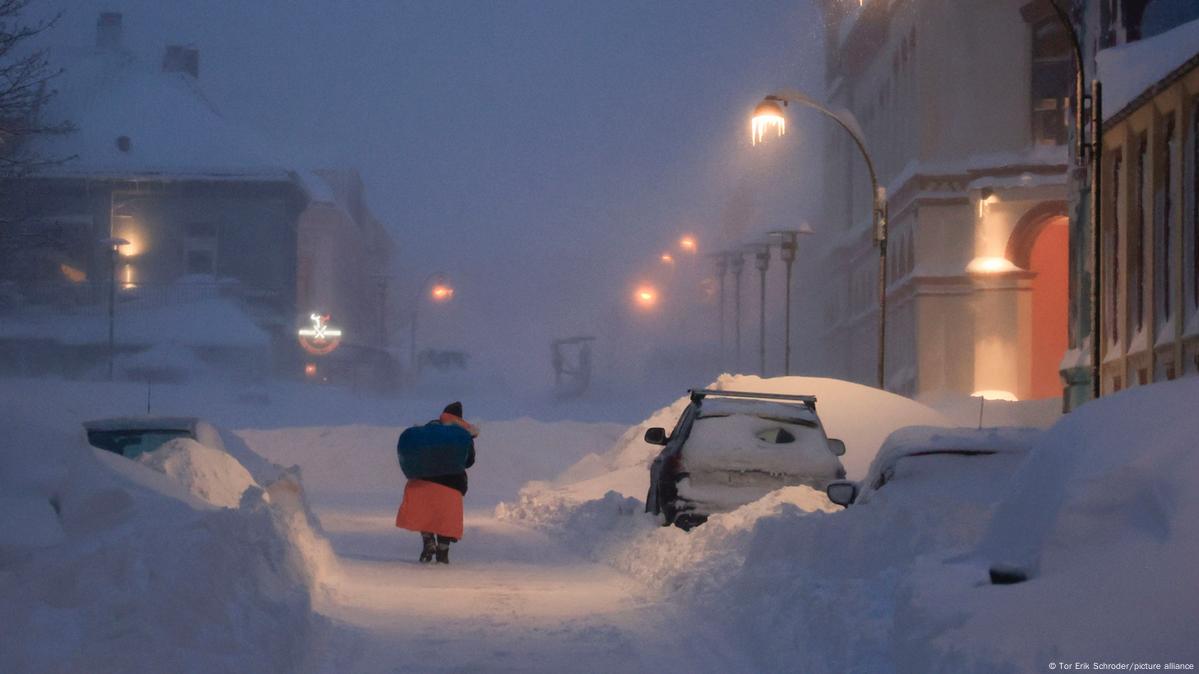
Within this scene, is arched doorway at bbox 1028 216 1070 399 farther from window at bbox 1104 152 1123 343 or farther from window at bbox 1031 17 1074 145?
window at bbox 1104 152 1123 343

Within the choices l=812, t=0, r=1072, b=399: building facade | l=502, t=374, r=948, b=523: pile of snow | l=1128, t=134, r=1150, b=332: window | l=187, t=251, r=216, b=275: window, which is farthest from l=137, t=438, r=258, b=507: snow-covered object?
l=187, t=251, r=216, b=275: window

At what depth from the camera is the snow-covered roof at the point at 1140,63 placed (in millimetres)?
19234

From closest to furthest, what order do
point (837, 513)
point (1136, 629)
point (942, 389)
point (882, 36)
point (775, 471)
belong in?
point (1136, 629) < point (837, 513) < point (775, 471) < point (942, 389) < point (882, 36)

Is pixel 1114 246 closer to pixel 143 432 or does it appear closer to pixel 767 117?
pixel 767 117

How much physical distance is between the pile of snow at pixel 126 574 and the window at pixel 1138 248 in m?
14.9

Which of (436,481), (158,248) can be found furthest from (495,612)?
(158,248)

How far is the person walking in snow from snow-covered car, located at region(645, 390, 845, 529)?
2268mm

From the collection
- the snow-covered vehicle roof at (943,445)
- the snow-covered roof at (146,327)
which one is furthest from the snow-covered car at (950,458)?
the snow-covered roof at (146,327)

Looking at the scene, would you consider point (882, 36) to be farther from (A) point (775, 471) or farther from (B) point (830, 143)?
(A) point (775, 471)

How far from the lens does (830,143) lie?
60.0 metres

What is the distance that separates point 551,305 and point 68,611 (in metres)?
134

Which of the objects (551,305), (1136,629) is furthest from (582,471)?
(551,305)

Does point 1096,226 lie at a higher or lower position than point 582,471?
higher

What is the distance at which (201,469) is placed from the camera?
1325 cm
